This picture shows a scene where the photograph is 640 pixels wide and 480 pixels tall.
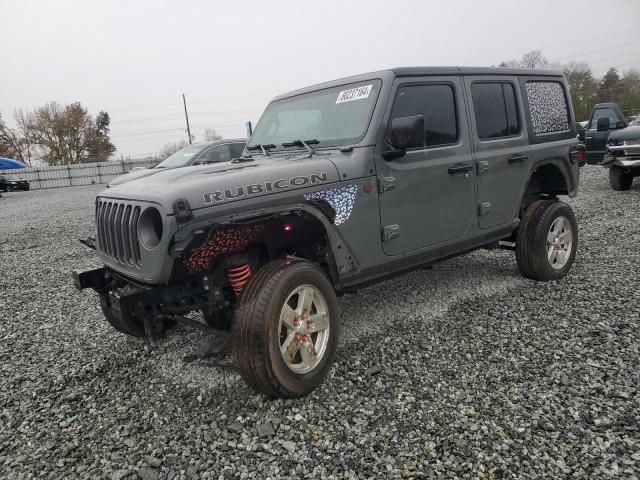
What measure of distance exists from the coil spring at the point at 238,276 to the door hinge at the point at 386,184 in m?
1.09

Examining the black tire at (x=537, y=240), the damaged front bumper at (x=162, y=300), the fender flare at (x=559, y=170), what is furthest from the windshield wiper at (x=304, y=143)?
the black tire at (x=537, y=240)

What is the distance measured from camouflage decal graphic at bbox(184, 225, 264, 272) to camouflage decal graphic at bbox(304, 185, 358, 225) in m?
0.47

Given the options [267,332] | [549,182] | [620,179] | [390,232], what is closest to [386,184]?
[390,232]

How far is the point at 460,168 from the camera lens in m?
3.97

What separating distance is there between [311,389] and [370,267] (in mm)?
957

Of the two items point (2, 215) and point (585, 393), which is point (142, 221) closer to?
point (585, 393)

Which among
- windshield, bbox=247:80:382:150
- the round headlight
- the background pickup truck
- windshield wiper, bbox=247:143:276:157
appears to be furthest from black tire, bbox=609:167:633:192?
the round headlight

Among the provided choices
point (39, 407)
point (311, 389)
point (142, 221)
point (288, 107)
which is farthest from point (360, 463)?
point (288, 107)

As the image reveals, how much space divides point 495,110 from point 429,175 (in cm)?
122

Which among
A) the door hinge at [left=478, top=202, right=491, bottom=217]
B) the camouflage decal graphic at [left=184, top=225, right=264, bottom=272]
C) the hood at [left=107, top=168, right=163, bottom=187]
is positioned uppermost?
the hood at [left=107, top=168, right=163, bottom=187]

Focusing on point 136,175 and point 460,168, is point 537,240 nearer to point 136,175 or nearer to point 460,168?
point 460,168

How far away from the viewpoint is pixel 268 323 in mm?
2771

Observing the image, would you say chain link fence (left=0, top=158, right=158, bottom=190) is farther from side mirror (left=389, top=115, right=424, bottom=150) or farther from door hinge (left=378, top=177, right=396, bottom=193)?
side mirror (left=389, top=115, right=424, bottom=150)

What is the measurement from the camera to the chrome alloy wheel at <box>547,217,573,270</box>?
16.0 ft
